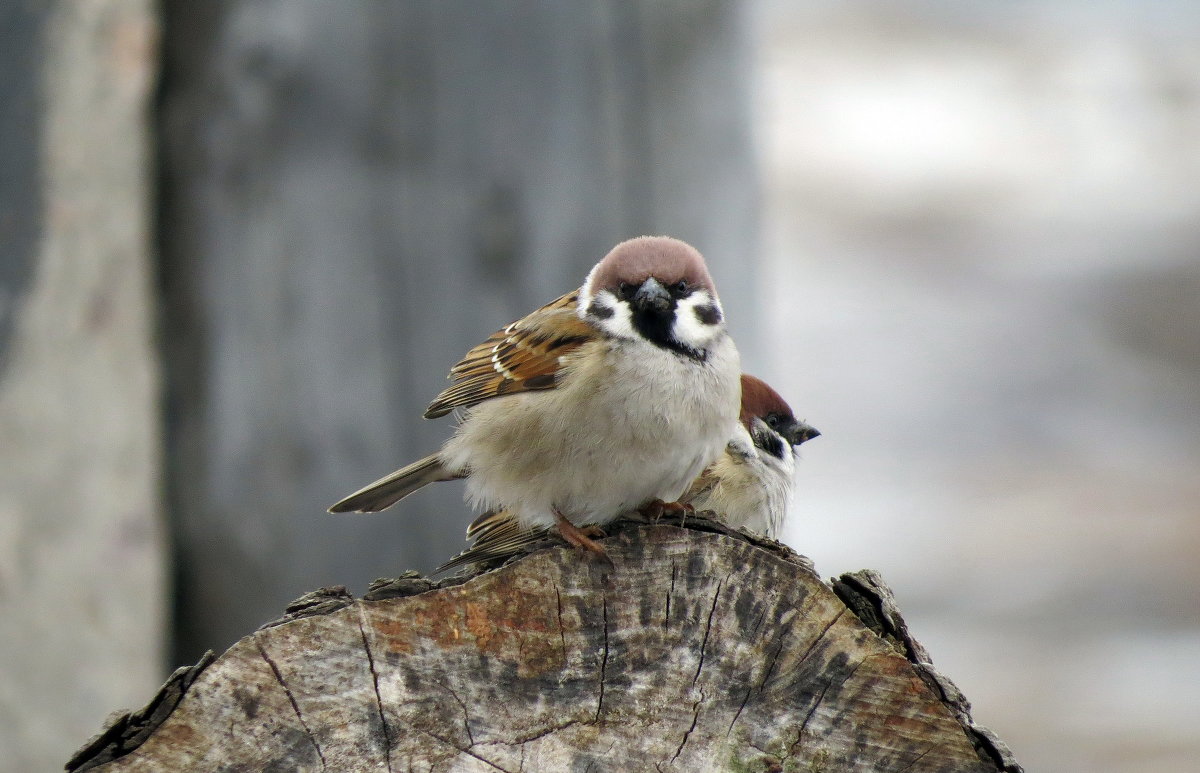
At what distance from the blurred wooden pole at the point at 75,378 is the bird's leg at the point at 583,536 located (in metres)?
1.48

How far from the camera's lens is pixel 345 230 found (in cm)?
332

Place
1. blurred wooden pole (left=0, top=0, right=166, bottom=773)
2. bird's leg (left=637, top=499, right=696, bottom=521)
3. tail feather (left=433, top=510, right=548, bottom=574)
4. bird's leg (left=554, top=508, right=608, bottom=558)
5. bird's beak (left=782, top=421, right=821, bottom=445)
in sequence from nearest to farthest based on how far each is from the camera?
bird's leg (left=554, top=508, right=608, bottom=558), bird's leg (left=637, top=499, right=696, bottom=521), tail feather (left=433, top=510, right=548, bottom=574), blurred wooden pole (left=0, top=0, right=166, bottom=773), bird's beak (left=782, top=421, right=821, bottom=445)

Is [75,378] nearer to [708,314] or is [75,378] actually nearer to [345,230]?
[345,230]

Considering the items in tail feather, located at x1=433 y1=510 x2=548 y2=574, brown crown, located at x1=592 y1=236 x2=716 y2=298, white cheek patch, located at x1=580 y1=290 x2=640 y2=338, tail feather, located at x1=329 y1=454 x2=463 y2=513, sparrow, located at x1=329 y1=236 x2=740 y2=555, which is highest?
brown crown, located at x1=592 y1=236 x2=716 y2=298

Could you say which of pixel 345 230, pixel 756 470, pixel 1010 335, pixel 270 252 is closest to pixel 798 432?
pixel 756 470

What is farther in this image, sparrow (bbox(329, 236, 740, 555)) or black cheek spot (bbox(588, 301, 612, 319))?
black cheek spot (bbox(588, 301, 612, 319))

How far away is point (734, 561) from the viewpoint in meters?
1.95

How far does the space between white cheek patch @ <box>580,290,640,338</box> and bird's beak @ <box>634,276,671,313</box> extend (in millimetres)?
65

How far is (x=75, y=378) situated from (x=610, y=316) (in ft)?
4.23

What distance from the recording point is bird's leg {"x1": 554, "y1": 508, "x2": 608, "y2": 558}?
2008 mm

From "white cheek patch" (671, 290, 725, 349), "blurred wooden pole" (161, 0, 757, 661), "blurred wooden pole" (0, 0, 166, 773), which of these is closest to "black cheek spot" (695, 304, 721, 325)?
"white cheek patch" (671, 290, 725, 349)

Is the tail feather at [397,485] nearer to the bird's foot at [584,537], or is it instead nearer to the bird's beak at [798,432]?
the bird's foot at [584,537]

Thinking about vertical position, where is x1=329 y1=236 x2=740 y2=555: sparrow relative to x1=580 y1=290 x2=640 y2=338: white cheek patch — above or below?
below

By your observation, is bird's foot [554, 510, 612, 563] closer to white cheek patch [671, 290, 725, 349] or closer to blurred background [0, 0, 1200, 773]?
white cheek patch [671, 290, 725, 349]
